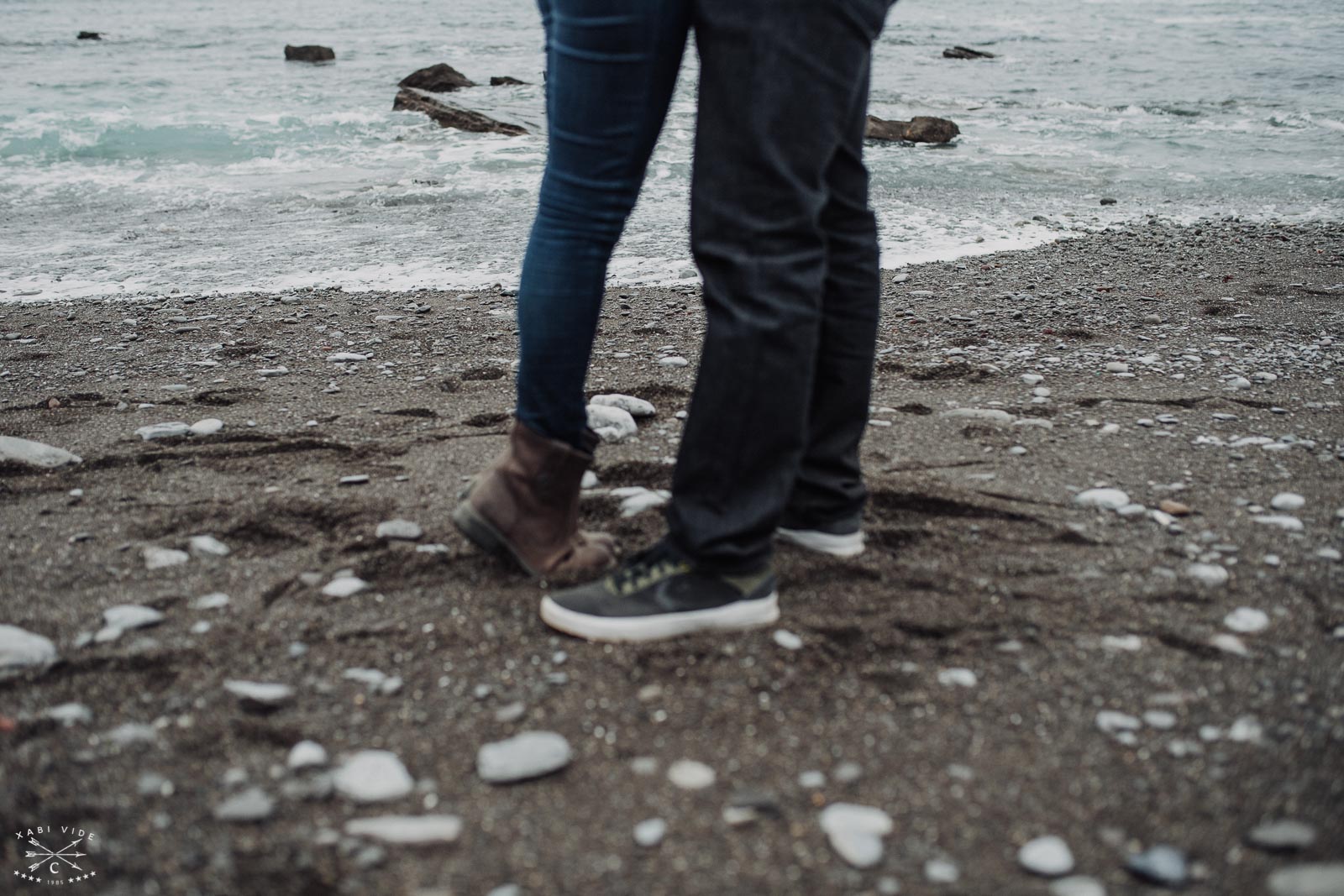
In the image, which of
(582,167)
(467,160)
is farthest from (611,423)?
(467,160)

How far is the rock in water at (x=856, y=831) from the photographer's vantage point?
121 centimetres

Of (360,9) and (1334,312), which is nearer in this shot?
(1334,312)

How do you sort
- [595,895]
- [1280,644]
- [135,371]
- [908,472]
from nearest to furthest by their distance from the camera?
1. [595,895]
2. [1280,644]
3. [908,472]
4. [135,371]

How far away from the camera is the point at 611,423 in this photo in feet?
9.25

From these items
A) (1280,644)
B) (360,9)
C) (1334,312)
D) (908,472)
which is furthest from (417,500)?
(360,9)

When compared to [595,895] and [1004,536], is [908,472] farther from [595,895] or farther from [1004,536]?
[595,895]

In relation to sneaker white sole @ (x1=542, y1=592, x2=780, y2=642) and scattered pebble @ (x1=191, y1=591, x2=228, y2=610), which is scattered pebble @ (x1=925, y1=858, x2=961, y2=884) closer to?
sneaker white sole @ (x1=542, y1=592, x2=780, y2=642)

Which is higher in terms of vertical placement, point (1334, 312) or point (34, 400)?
point (1334, 312)

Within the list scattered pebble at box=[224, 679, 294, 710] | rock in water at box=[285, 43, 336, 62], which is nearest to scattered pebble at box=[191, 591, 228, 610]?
scattered pebble at box=[224, 679, 294, 710]

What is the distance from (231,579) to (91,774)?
24.6 inches

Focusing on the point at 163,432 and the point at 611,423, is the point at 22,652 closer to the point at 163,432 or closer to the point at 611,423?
the point at 163,432

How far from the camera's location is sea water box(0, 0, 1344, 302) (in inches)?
240

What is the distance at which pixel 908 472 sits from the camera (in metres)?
2.52

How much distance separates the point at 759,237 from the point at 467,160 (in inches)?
354
